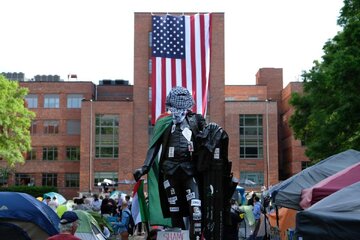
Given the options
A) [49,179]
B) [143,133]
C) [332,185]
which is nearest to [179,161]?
[332,185]

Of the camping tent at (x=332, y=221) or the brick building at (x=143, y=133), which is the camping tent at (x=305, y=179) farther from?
the brick building at (x=143, y=133)

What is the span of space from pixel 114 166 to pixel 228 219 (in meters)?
64.9

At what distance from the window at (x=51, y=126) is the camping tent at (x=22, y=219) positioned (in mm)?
67803

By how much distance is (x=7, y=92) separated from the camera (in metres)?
50.6

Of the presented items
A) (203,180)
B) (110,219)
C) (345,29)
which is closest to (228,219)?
(203,180)

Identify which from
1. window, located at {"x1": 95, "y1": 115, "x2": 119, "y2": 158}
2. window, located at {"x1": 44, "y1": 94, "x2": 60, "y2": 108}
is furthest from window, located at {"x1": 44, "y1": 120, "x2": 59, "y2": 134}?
window, located at {"x1": 95, "y1": 115, "x2": 119, "y2": 158}

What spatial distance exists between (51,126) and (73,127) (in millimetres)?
3089

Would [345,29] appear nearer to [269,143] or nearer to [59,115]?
[269,143]

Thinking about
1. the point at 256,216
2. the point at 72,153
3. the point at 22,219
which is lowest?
the point at 256,216

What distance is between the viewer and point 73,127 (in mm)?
76438

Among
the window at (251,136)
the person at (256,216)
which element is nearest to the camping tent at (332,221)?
the person at (256,216)

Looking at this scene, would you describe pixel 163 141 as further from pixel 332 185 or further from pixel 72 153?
pixel 72 153

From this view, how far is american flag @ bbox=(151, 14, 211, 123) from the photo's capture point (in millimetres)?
17328

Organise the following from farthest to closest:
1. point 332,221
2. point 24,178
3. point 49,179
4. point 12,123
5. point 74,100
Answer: point 74,100 → point 24,178 → point 49,179 → point 12,123 → point 332,221
